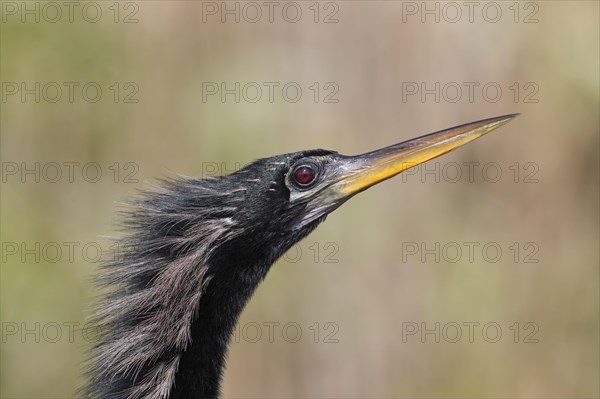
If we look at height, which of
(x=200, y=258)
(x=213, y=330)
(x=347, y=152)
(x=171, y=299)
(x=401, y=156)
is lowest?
(x=213, y=330)

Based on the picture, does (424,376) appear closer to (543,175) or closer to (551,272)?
(551,272)

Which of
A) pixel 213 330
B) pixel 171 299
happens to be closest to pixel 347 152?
pixel 213 330

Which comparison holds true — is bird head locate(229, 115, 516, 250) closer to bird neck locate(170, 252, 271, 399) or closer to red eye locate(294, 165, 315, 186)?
red eye locate(294, 165, 315, 186)

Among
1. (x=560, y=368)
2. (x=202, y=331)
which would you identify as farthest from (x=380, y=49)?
(x=202, y=331)

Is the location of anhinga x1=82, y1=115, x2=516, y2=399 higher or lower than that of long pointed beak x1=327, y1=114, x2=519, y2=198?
lower

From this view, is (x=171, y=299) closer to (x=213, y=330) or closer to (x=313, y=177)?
(x=213, y=330)

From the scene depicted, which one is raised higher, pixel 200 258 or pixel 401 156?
pixel 401 156

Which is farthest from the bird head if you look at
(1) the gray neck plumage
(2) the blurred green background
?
(2) the blurred green background
